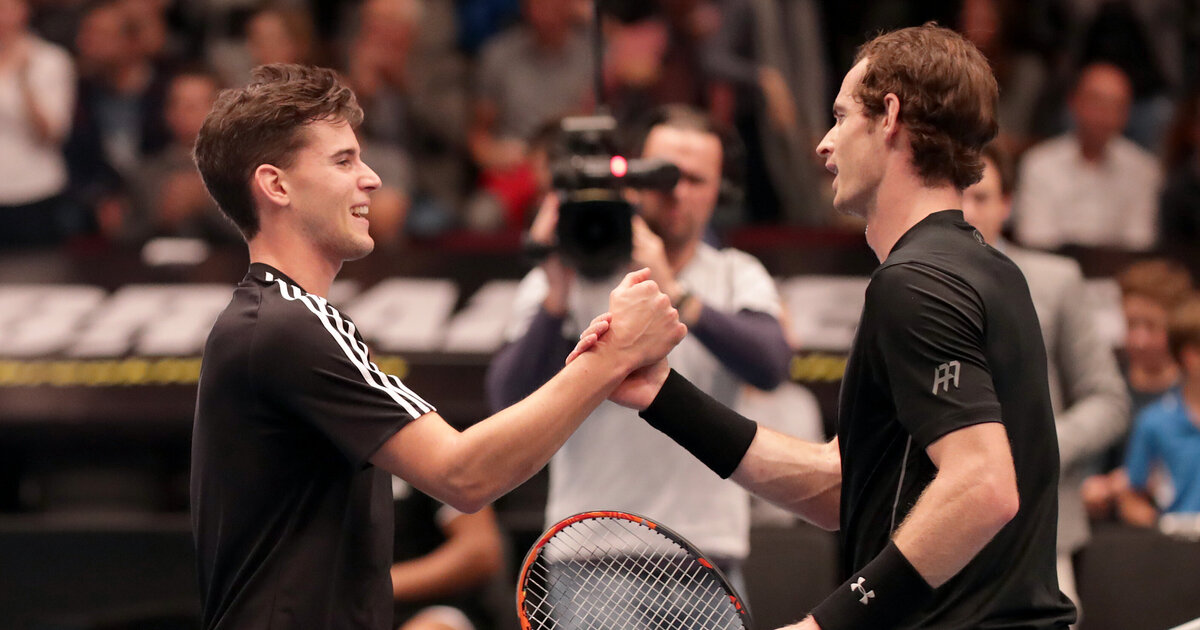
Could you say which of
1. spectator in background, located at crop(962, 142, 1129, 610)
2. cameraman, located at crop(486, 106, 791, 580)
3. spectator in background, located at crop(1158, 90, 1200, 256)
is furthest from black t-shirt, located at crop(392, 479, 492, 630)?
spectator in background, located at crop(1158, 90, 1200, 256)

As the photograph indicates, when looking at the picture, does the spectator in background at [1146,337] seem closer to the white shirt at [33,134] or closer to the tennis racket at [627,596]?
the tennis racket at [627,596]

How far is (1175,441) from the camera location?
5.96 meters

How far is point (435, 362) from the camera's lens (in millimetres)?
6645

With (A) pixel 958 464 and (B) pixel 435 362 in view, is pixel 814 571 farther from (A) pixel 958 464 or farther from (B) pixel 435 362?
(A) pixel 958 464

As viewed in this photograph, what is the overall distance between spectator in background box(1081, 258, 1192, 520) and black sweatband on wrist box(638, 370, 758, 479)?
11.7ft

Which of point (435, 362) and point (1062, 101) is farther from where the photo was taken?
point (1062, 101)

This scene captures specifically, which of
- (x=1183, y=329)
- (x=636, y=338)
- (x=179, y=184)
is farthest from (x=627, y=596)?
(x=179, y=184)

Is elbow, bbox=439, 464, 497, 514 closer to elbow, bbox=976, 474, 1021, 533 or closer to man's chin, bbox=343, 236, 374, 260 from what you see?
man's chin, bbox=343, 236, 374, 260

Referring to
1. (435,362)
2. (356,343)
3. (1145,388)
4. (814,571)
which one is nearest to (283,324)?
(356,343)

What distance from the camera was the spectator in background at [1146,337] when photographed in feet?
20.8

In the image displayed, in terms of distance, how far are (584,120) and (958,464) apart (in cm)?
202

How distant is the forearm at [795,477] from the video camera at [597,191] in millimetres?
1067

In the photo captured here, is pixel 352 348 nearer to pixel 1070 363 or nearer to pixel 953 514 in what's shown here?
pixel 953 514

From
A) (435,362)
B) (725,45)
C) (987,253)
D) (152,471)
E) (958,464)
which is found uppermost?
(987,253)
